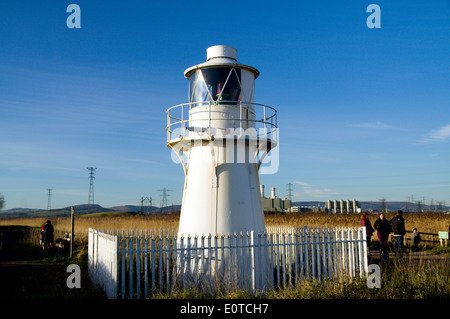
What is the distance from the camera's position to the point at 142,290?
9211 millimetres

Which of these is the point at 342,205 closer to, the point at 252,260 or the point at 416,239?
the point at 416,239

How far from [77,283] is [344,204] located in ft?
231

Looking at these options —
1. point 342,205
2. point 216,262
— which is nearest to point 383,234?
point 216,262

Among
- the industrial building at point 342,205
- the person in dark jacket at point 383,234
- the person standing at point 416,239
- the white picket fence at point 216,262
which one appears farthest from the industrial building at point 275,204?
the white picket fence at point 216,262

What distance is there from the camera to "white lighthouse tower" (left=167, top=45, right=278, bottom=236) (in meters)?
10.6

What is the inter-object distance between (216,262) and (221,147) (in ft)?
10.9

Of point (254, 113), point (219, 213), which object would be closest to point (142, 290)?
point (219, 213)

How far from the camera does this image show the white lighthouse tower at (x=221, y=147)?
418 inches

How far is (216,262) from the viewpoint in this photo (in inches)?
354

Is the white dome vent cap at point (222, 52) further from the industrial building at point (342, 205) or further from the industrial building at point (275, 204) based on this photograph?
the industrial building at point (342, 205)

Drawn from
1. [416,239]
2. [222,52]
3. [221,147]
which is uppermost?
[222,52]

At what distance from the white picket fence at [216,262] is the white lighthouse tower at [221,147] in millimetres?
798

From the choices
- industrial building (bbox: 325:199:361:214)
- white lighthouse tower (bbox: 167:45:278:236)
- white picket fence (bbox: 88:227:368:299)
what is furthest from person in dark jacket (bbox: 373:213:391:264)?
industrial building (bbox: 325:199:361:214)

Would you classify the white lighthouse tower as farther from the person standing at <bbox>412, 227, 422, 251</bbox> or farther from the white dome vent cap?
the person standing at <bbox>412, 227, 422, 251</bbox>
